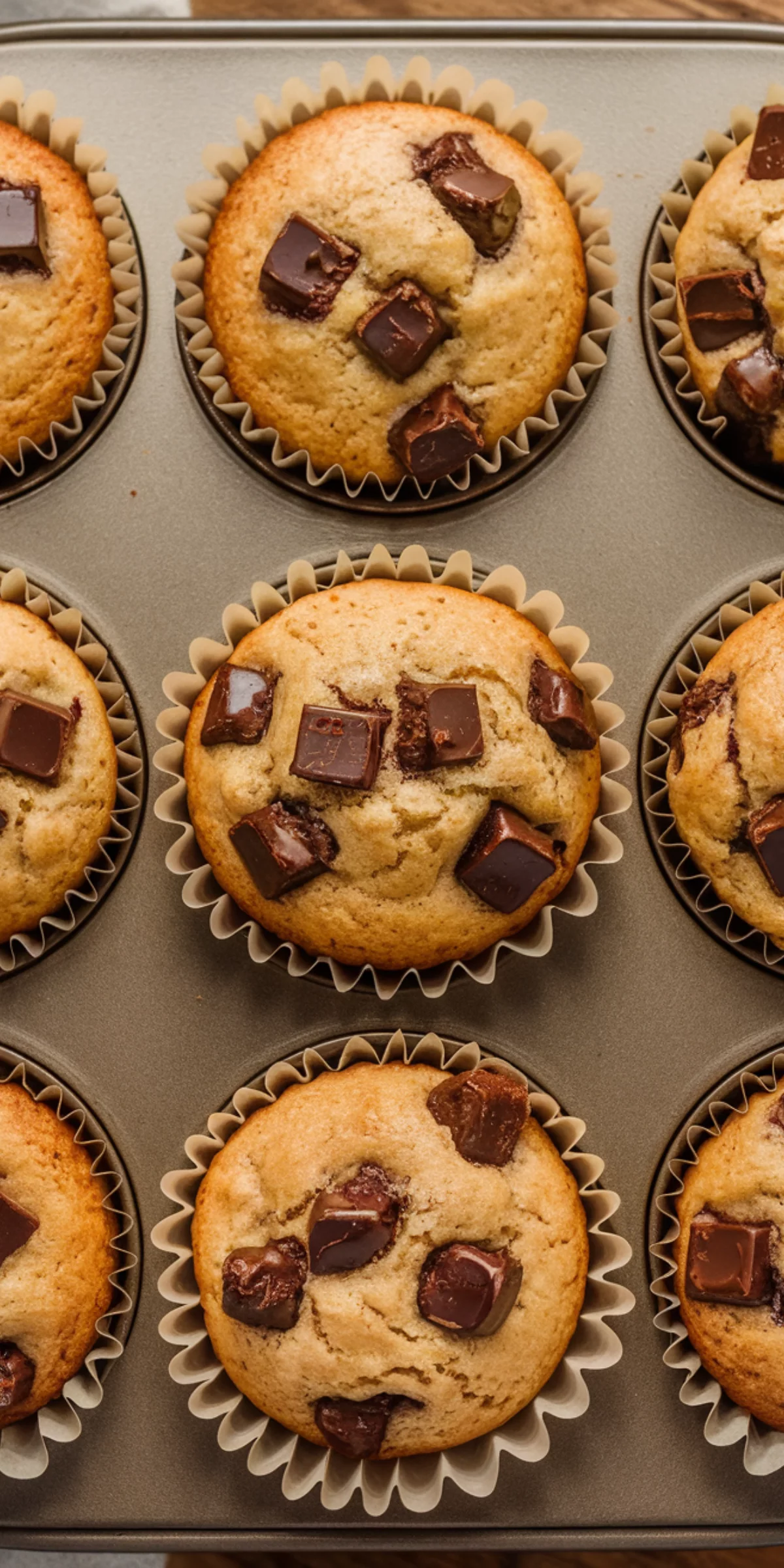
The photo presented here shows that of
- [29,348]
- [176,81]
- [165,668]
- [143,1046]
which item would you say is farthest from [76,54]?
[143,1046]

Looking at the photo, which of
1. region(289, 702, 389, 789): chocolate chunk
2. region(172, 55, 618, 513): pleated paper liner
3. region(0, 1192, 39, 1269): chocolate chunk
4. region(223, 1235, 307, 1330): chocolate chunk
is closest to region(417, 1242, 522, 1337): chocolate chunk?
region(223, 1235, 307, 1330): chocolate chunk

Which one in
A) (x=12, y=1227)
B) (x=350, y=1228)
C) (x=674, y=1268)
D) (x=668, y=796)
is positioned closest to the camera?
(x=350, y=1228)

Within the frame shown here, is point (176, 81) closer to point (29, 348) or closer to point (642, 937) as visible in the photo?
point (29, 348)

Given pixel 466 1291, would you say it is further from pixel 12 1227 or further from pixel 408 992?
pixel 12 1227

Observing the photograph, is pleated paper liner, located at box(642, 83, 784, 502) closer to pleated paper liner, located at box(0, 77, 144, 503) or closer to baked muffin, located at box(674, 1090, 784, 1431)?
pleated paper liner, located at box(0, 77, 144, 503)

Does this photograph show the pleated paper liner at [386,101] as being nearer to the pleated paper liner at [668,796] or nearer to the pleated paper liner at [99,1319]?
the pleated paper liner at [668,796]

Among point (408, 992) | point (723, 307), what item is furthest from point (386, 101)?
point (408, 992)
